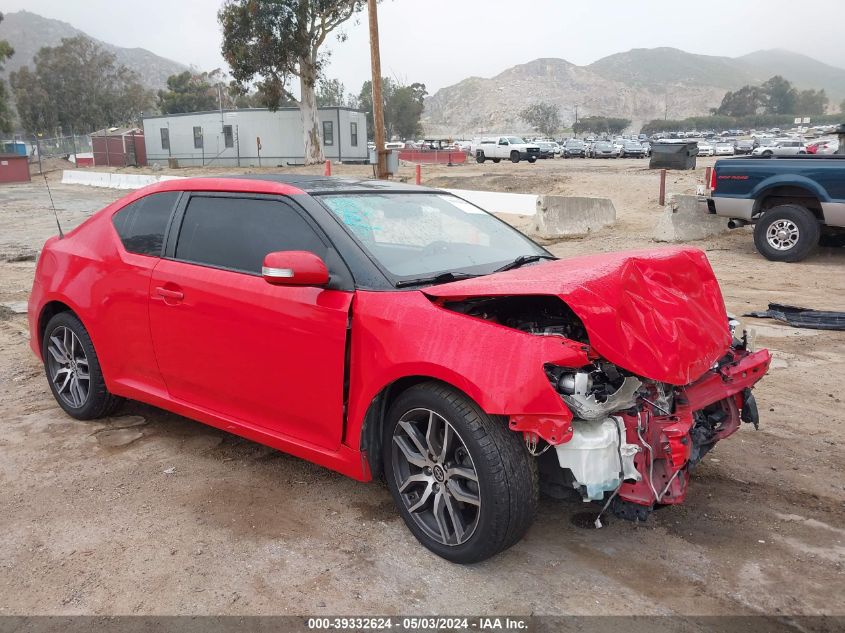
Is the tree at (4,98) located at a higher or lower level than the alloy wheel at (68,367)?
higher

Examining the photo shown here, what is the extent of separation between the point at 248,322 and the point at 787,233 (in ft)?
32.0

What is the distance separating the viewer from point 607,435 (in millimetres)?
2760

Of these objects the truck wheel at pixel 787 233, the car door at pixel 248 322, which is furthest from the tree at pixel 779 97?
the car door at pixel 248 322

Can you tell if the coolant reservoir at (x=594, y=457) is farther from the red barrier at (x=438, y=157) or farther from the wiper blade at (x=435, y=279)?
the red barrier at (x=438, y=157)

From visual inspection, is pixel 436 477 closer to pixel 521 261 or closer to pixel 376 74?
pixel 521 261

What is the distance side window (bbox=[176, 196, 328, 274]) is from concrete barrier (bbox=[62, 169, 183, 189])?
92.5 ft

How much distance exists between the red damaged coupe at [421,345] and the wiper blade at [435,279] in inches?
0.5

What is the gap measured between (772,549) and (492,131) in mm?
176373

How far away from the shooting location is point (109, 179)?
3366 centimetres

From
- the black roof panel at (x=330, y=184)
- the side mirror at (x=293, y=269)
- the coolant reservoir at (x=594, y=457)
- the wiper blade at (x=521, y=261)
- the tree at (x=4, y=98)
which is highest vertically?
the tree at (x=4, y=98)

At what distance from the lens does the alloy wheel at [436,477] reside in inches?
117

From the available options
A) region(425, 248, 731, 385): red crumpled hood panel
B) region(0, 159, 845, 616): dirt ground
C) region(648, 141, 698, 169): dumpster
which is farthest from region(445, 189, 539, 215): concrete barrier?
region(648, 141, 698, 169): dumpster

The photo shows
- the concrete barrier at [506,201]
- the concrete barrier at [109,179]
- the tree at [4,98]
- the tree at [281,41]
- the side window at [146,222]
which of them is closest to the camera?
the side window at [146,222]

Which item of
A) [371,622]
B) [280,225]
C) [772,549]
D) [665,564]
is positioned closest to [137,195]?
[280,225]
